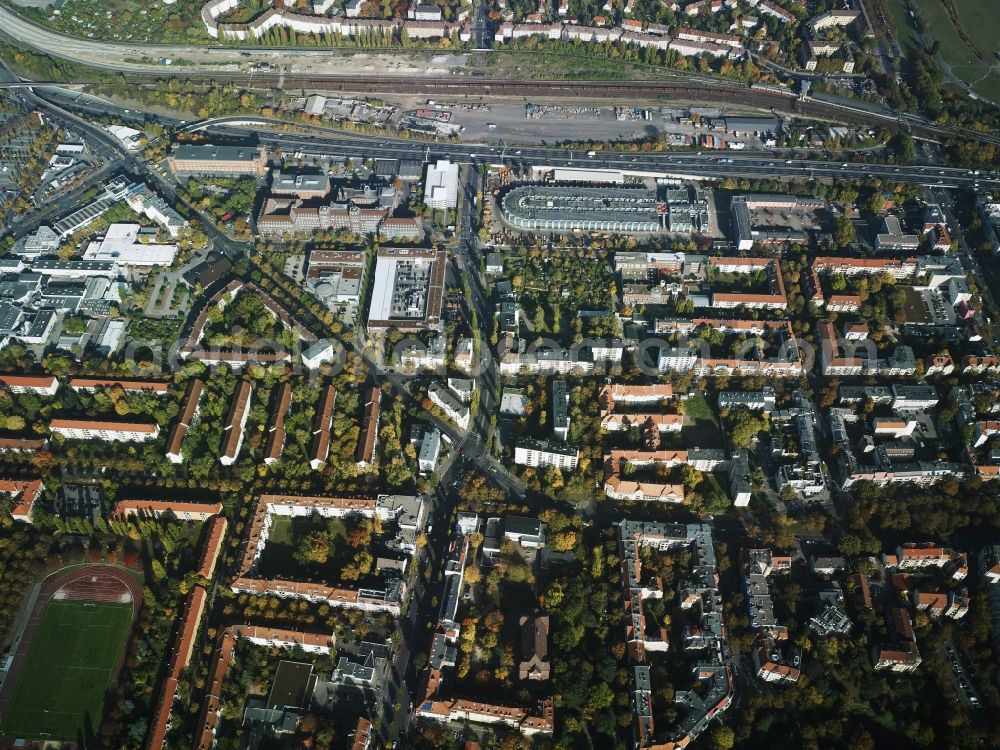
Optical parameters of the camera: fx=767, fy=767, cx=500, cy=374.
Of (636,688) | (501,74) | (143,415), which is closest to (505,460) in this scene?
(636,688)

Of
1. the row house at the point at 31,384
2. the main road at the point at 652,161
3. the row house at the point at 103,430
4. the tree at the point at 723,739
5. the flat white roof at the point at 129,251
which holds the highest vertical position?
the main road at the point at 652,161

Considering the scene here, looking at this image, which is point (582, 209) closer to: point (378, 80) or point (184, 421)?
point (378, 80)

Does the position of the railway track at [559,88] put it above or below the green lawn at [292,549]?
above

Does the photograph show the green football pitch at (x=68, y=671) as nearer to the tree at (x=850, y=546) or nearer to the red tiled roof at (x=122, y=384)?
the red tiled roof at (x=122, y=384)

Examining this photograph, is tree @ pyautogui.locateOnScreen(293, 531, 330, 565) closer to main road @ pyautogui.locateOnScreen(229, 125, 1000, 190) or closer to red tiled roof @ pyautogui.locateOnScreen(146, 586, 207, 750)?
red tiled roof @ pyautogui.locateOnScreen(146, 586, 207, 750)

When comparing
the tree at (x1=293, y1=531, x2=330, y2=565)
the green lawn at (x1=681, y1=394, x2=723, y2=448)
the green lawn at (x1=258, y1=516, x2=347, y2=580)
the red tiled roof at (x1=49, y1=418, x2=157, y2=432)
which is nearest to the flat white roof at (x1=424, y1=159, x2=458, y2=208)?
the green lawn at (x1=681, y1=394, x2=723, y2=448)

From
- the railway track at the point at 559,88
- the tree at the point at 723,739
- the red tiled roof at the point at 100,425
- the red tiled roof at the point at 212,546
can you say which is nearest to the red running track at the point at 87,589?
the red tiled roof at the point at 212,546

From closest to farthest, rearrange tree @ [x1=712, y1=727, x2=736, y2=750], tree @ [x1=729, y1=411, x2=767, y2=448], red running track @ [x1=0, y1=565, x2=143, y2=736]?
tree @ [x1=712, y1=727, x2=736, y2=750] → red running track @ [x1=0, y1=565, x2=143, y2=736] → tree @ [x1=729, y1=411, x2=767, y2=448]
